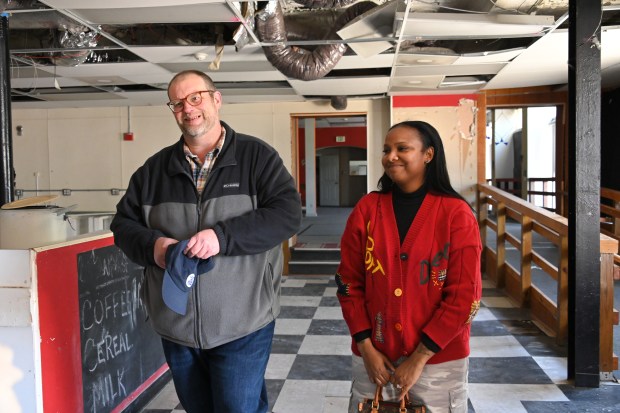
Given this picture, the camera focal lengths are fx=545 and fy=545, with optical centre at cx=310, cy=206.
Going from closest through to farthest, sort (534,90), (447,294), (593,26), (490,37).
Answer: (447,294), (593,26), (490,37), (534,90)

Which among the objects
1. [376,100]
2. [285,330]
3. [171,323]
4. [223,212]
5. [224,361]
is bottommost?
[285,330]

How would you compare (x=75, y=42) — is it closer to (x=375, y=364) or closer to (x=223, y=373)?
(x=223, y=373)

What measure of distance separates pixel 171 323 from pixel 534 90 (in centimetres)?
629

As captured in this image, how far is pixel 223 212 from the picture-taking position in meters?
1.67

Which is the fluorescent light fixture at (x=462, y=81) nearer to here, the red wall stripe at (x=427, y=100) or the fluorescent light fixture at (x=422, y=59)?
the red wall stripe at (x=427, y=100)

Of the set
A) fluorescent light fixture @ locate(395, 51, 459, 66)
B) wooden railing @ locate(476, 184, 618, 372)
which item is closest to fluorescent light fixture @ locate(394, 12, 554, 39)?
fluorescent light fixture @ locate(395, 51, 459, 66)

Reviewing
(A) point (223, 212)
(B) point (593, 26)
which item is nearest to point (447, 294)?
(A) point (223, 212)

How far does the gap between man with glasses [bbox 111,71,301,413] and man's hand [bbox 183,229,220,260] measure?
24 mm

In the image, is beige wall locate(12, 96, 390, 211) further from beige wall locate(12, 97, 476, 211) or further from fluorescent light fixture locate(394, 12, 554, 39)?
fluorescent light fixture locate(394, 12, 554, 39)

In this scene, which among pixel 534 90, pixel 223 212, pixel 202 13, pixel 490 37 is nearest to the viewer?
pixel 223 212

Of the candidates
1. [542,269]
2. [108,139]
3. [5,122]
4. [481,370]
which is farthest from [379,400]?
[108,139]

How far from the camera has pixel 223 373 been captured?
5.55 feet

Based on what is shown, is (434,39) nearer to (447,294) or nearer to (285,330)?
(285,330)

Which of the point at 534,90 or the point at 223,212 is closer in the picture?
the point at 223,212
